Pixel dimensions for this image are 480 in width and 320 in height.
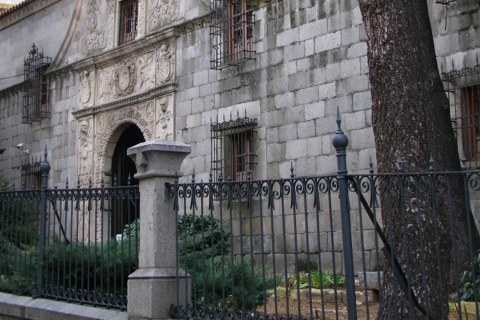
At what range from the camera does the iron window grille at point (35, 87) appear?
1997 cm

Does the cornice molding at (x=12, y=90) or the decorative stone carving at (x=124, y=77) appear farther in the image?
the cornice molding at (x=12, y=90)

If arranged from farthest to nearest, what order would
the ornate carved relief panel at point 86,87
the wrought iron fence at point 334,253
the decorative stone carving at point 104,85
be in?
the ornate carved relief panel at point 86,87 < the decorative stone carving at point 104,85 < the wrought iron fence at point 334,253

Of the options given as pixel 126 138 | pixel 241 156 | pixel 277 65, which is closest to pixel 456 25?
pixel 277 65

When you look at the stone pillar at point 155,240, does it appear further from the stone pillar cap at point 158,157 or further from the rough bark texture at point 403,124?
the rough bark texture at point 403,124

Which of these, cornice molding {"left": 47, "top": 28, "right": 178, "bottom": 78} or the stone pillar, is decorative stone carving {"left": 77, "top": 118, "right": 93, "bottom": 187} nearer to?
cornice molding {"left": 47, "top": 28, "right": 178, "bottom": 78}

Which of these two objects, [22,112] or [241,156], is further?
[22,112]

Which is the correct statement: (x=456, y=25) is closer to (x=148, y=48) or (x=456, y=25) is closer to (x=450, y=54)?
(x=450, y=54)

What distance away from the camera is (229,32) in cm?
1463

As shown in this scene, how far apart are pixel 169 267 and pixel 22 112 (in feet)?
48.1

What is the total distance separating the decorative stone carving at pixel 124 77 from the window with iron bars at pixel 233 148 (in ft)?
10.3

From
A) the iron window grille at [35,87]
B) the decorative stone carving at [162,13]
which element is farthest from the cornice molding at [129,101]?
the iron window grille at [35,87]

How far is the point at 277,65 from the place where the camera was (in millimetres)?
13531

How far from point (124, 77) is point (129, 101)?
2.25 feet

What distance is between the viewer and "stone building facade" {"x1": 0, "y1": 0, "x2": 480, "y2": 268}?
40.2 ft
